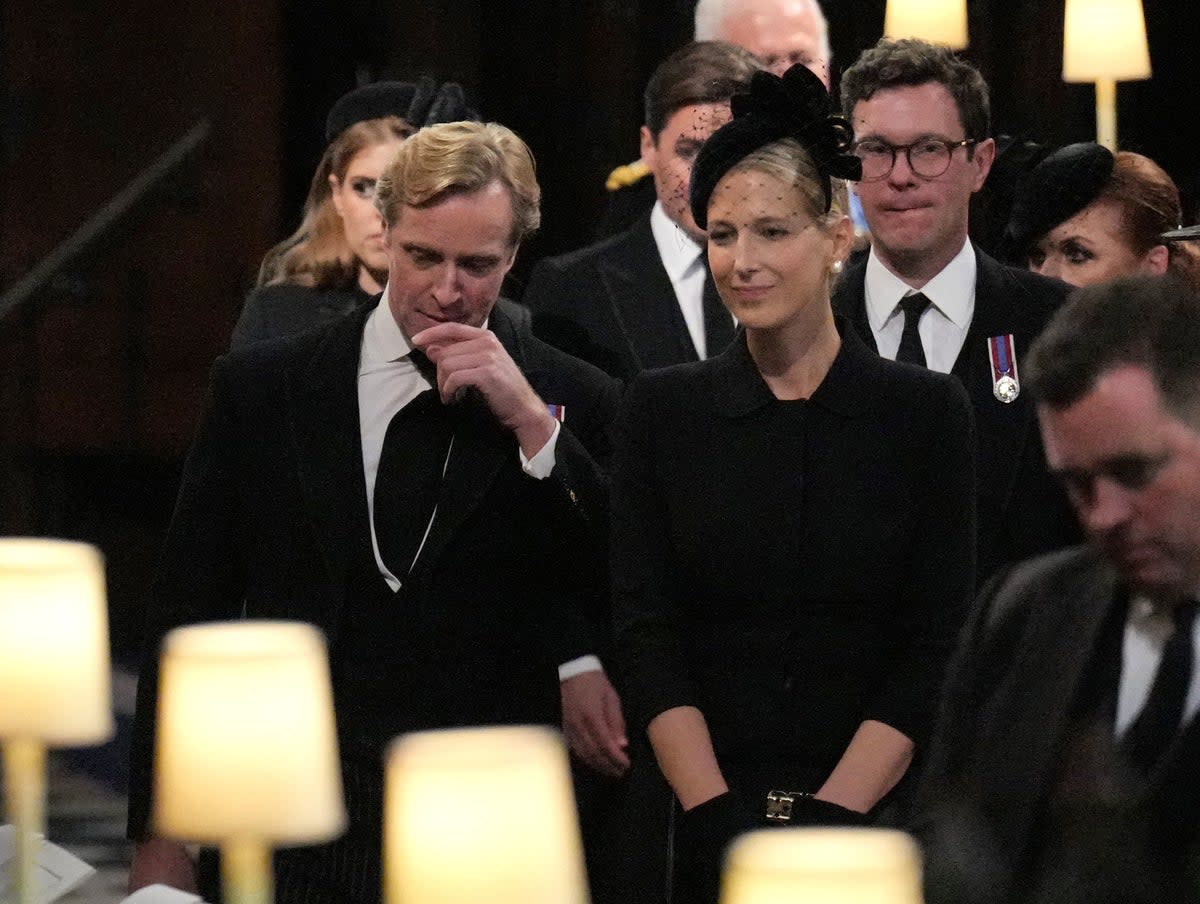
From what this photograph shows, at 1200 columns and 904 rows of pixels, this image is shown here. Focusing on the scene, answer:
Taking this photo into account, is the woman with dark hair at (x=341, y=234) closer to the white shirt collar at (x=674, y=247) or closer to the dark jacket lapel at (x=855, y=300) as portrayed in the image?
the white shirt collar at (x=674, y=247)

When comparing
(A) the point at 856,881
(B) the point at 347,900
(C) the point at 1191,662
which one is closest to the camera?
(A) the point at 856,881

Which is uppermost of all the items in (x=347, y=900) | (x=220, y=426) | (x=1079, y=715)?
(x=220, y=426)

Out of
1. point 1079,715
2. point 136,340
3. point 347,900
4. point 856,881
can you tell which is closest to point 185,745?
point 856,881

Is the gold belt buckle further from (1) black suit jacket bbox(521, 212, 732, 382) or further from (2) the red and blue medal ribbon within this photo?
(1) black suit jacket bbox(521, 212, 732, 382)

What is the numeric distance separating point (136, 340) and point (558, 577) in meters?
6.42

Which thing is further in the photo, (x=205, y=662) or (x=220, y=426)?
(x=220, y=426)

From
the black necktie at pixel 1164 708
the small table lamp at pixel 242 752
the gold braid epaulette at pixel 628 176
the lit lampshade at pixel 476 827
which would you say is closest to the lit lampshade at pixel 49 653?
the small table lamp at pixel 242 752

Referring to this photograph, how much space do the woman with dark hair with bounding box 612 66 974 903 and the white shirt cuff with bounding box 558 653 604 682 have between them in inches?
6.0

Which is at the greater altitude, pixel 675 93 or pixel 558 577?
pixel 675 93

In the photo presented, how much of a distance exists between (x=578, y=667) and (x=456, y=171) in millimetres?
701

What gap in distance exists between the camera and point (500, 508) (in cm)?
336

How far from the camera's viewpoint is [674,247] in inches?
176

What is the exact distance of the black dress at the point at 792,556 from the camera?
3.24 metres

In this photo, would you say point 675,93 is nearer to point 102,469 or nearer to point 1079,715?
point 1079,715
